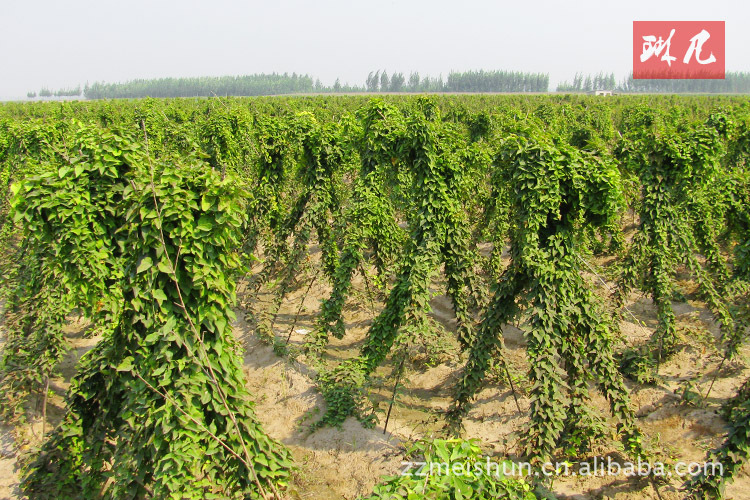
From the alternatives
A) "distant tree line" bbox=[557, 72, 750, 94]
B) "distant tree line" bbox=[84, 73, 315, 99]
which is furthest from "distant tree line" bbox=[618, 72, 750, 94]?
"distant tree line" bbox=[84, 73, 315, 99]

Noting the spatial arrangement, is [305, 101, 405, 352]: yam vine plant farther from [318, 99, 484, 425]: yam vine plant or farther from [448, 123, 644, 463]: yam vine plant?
[448, 123, 644, 463]: yam vine plant

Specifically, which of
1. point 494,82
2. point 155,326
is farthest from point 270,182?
point 494,82

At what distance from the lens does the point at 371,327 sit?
380 inches

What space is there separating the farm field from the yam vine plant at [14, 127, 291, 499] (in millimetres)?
32

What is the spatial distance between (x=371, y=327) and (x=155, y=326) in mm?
5236

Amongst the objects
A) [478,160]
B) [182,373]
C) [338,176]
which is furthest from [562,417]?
[338,176]

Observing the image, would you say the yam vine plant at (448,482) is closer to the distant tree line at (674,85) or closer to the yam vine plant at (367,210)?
the yam vine plant at (367,210)

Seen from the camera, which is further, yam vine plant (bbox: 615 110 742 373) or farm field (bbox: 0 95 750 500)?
yam vine plant (bbox: 615 110 742 373)

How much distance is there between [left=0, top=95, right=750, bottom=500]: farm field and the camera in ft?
16.5

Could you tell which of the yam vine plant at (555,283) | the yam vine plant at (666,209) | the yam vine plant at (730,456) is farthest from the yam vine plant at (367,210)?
the yam vine plant at (730,456)

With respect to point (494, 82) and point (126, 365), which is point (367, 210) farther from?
point (494, 82)

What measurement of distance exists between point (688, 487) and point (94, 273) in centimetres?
872

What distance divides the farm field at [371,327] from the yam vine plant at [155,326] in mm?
32

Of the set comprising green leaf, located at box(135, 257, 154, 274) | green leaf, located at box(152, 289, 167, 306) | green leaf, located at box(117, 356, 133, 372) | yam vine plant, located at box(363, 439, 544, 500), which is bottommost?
yam vine plant, located at box(363, 439, 544, 500)
